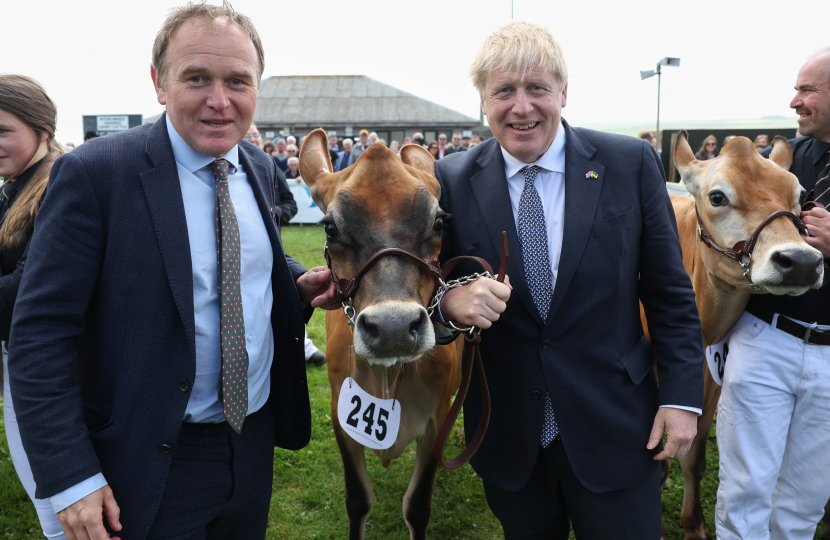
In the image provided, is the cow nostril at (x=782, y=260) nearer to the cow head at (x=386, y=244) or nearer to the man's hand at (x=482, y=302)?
the man's hand at (x=482, y=302)

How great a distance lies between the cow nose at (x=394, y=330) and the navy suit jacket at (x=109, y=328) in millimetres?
634

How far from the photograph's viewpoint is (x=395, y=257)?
2.31m

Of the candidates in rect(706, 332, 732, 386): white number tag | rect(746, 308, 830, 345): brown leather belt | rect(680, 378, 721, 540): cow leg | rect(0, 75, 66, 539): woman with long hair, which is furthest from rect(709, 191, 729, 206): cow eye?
rect(0, 75, 66, 539): woman with long hair

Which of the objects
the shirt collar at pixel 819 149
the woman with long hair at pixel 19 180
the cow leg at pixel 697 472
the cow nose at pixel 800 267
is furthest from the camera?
the cow leg at pixel 697 472

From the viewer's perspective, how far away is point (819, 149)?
3207 millimetres

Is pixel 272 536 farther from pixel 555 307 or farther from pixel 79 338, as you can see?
pixel 555 307

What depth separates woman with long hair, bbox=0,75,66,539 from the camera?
2.80 m

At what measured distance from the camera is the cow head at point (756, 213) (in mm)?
2690

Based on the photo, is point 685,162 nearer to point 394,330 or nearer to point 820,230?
point 820,230

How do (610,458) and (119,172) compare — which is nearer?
(119,172)

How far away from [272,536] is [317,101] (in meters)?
37.1

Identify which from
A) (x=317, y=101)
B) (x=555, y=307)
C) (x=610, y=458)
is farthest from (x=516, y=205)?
(x=317, y=101)

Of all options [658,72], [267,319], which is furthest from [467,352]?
[658,72]

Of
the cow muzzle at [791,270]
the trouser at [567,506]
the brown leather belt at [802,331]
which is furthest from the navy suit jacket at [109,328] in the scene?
the brown leather belt at [802,331]
